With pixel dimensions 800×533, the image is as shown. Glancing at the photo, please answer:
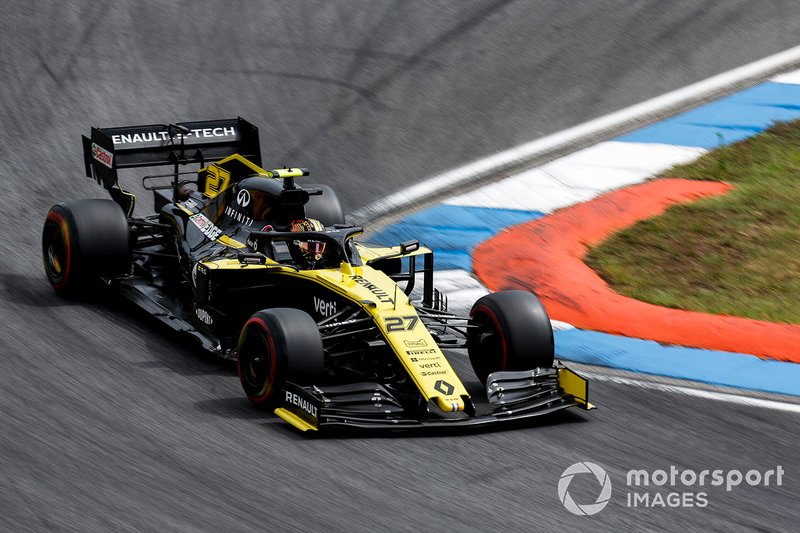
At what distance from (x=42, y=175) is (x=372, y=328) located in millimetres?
6793

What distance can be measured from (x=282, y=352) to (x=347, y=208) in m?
5.94

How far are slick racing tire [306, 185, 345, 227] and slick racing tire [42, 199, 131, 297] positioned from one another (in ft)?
6.18

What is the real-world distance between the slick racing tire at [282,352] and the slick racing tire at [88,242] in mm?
2680

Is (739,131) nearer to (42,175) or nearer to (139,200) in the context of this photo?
(139,200)

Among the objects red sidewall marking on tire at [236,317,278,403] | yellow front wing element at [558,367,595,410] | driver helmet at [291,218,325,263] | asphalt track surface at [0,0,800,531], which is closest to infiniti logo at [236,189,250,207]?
driver helmet at [291,218,325,263]

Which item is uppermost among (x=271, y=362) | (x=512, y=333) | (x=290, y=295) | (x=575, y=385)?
(x=290, y=295)

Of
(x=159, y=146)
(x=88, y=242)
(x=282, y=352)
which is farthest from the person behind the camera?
(x=159, y=146)

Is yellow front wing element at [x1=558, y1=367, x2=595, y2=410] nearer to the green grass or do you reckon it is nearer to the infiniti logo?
the green grass

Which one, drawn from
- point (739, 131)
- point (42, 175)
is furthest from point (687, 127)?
point (42, 175)

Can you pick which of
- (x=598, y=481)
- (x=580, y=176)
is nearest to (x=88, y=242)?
(x=598, y=481)

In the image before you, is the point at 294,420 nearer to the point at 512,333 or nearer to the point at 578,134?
the point at 512,333

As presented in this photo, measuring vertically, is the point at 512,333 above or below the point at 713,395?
above

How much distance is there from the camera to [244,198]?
10.6 meters

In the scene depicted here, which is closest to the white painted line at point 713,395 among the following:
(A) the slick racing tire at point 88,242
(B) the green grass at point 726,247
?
(B) the green grass at point 726,247
